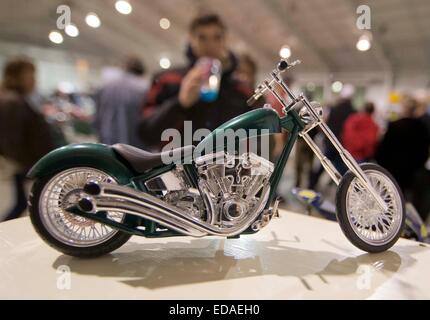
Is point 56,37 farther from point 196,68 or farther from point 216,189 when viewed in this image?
point 216,189

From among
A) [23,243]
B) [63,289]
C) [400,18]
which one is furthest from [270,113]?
[400,18]

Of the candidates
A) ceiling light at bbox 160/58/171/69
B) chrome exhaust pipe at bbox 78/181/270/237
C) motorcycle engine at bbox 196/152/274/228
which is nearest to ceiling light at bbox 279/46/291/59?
ceiling light at bbox 160/58/171/69

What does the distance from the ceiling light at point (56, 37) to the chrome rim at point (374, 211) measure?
2.28 m

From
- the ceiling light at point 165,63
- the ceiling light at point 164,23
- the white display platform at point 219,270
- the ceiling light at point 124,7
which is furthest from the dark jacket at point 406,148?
the ceiling light at point 124,7

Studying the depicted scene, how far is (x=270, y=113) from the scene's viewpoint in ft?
5.31

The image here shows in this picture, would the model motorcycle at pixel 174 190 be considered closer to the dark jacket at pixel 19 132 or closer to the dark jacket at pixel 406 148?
the dark jacket at pixel 19 132

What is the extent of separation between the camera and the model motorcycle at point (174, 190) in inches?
58.1

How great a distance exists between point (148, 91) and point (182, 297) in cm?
188

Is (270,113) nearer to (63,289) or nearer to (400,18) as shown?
(63,289)

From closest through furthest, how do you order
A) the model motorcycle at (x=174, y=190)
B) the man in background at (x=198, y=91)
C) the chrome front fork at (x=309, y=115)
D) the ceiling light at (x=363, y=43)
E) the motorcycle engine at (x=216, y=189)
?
the model motorcycle at (x=174, y=190)
the motorcycle engine at (x=216, y=189)
the chrome front fork at (x=309, y=115)
the man in background at (x=198, y=91)
the ceiling light at (x=363, y=43)

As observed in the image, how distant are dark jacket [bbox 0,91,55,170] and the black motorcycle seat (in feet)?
4.11

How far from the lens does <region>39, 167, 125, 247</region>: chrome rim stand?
1.51m

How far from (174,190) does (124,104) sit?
1.52 m
